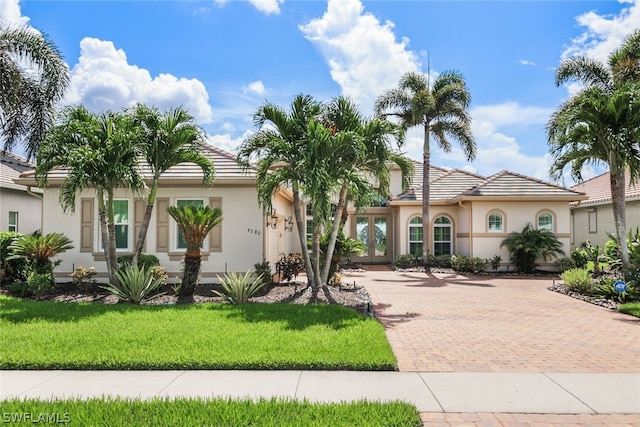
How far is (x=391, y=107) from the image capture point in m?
21.2

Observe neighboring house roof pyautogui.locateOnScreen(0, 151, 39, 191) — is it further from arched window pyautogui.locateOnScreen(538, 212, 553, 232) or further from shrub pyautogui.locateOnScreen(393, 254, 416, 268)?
arched window pyautogui.locateOnScreen(538, 212, 553, 232)

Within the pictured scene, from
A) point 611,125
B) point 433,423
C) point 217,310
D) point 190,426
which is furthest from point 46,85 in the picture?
point 611,125

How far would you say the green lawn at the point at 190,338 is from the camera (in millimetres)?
5887

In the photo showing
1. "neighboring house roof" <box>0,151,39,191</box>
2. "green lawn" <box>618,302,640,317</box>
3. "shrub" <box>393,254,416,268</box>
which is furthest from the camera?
"shrub" <box>393,254,416,268</box>

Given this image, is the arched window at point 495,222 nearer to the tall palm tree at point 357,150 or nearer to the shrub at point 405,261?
the shrub at point 405,261

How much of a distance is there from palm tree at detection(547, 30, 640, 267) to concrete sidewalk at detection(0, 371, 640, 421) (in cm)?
909

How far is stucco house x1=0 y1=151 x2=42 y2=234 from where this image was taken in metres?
17.1

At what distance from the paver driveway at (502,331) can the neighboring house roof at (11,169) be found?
585 inches

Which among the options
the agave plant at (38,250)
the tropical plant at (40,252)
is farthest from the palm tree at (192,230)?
the agave plant at (38,250)

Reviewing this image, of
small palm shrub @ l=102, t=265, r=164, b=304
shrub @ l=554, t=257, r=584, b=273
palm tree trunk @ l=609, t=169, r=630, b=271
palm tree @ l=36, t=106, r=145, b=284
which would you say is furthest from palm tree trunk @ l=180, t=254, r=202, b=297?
shrub @ l=554, t=257, r=584, b=273

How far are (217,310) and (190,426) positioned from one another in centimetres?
566

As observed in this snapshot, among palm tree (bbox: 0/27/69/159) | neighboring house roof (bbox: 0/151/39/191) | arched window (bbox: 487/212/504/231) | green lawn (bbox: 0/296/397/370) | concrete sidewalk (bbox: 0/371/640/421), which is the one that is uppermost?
palm tree (bbox: 0/27/69/159)

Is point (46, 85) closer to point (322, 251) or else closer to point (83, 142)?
point (83, 142)

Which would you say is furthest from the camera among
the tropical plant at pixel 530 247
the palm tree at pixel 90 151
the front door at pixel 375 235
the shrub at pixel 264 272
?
the front door at pixel 375 235
